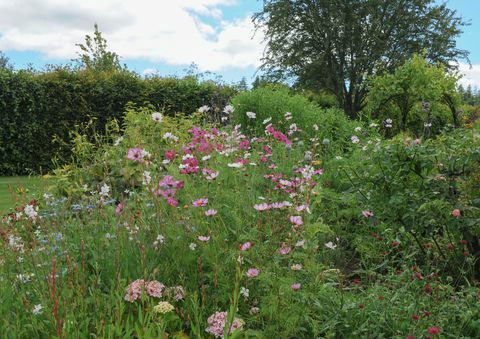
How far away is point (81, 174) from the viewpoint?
6203mm

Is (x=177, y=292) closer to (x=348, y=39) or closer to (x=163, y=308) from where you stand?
(x=163, y=308)

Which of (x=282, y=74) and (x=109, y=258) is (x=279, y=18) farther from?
(x=109, y=258)

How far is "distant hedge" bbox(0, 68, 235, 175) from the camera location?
11.4 m

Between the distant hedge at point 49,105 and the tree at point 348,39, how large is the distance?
1043cm

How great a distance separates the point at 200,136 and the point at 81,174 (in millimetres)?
1918

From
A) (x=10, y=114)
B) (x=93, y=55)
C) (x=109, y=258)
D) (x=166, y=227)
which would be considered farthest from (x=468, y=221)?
(x=93, y=55)

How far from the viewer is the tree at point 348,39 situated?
2131cm

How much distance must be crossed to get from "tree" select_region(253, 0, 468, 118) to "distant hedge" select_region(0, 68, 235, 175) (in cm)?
1043

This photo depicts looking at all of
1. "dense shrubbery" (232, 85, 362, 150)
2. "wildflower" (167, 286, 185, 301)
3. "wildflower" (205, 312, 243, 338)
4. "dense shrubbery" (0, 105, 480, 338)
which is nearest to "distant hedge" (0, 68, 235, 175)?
"dense shrubbery" (232, 85, 362, 150)

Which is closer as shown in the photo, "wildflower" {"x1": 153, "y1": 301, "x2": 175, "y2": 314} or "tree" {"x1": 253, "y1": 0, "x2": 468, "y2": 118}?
"wildflower" {"x1": 153, "y1": 301, "x2": 175, "y2": 314}

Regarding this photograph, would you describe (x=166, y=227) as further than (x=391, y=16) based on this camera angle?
No

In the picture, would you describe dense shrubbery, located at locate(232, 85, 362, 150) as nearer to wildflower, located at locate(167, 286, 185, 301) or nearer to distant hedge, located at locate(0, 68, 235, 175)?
distant hedge, located at locate(0, 68, 235, 175)

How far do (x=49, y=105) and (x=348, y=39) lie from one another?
46.8ft

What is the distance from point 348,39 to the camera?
21.3 meters
